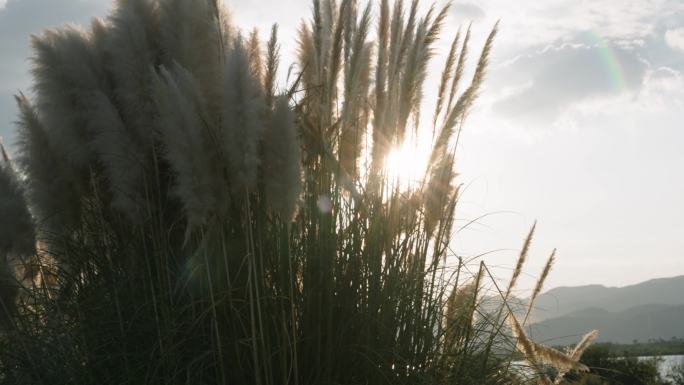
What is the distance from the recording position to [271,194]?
1907 mm

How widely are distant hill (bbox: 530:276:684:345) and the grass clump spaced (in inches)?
34.1

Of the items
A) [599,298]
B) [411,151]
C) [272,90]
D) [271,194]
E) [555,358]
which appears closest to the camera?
[271,194]

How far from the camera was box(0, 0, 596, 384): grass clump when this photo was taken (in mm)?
2236

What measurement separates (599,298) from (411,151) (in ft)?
626

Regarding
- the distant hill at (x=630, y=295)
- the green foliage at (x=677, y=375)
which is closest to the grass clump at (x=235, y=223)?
the green foliage at (x=677, y=375)

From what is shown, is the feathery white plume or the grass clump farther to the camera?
the grass clump

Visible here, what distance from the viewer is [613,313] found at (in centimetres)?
13675

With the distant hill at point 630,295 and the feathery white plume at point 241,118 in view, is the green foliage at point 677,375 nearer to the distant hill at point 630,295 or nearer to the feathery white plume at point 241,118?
the feathery white plume at point 241,118

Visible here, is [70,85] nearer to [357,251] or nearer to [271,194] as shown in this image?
[271,194]

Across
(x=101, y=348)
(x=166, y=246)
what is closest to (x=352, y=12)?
(x=166, y=246)

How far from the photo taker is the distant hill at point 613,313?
363cm

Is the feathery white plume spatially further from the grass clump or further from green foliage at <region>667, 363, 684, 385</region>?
green foliage at <region>667, 363, 684, 385</region>

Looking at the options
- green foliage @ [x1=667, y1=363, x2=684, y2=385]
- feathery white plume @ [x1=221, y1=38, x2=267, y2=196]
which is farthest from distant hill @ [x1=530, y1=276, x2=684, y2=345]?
feathery white plume @ [x1=221, y1=38, x2=267, y2=196]

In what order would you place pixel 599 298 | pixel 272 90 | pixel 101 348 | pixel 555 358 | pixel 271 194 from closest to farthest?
pixel 271 194 < pixel 272 90 < pixel 101 348 < pixel 555 358 < pixel 599 298
